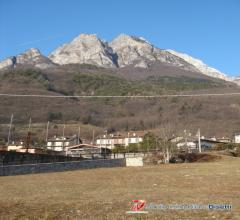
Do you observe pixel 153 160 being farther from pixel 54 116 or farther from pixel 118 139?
pixel 54 116

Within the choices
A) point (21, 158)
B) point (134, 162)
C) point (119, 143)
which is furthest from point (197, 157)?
point (119, 143)

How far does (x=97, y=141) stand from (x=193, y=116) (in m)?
46.3

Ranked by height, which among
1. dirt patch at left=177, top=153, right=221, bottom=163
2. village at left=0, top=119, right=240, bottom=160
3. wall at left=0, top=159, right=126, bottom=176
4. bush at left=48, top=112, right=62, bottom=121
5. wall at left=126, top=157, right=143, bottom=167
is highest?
bush at left=48, top=112, right=62, bottom=121

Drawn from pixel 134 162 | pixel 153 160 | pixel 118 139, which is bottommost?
pixel 134 162

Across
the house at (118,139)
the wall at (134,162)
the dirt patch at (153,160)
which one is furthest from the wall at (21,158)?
the house at (118,139)

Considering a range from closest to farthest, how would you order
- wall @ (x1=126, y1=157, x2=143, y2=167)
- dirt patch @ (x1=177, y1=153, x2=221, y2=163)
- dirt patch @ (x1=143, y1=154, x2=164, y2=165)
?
wall @ (x1=126, y1=157, x2=143, y2=167) < dirt patch @ (x1=143, y1=154, x2=164, y2=165) < dirt patch @ (x1=177, y1=153, x2=221, y2=163)

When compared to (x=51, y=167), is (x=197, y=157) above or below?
above

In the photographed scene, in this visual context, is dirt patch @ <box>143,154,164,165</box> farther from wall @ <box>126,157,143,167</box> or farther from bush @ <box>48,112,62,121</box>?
bush @ <box>48,112,62,121</box>

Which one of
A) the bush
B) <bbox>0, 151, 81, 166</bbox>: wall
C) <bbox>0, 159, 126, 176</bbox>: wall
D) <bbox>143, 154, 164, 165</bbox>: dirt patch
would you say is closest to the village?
<bbox>143, 154, 164, 165</bbox>: dirt patch

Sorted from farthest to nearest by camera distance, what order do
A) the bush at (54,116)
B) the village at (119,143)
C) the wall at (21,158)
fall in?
the bush at (54,116) < the village at (119,143) < the wall at (21,158)

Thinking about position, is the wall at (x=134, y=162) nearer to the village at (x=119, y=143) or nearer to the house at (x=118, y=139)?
the village at (x=119, y=143)

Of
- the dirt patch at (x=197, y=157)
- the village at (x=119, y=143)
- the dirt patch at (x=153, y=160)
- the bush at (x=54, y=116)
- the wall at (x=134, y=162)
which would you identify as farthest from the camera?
the bush at (x=54, y=116)

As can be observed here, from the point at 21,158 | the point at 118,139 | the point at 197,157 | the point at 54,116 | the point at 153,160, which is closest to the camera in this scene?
the point at 21,158

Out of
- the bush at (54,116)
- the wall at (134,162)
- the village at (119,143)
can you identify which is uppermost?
the bush at (54,116)
